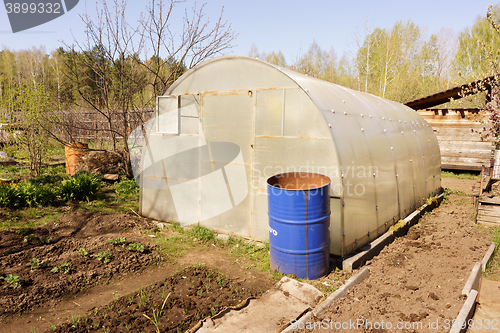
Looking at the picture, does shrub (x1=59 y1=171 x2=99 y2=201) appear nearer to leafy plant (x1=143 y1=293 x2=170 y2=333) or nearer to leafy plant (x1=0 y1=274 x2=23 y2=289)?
leafy plant (x1=0 y1=274 x2=23 y2=289)

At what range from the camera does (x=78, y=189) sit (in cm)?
941

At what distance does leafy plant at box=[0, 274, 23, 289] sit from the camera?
14.8 feet

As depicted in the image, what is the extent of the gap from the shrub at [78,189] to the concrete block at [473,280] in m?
9.39

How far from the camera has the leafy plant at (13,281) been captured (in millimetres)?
4512

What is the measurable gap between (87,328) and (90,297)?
3.01 ft

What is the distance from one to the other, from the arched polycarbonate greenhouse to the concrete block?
1642 millimetres

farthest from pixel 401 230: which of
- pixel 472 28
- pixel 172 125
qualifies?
pixel 472 28

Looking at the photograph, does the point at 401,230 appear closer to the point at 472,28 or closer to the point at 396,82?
the point at 396,82

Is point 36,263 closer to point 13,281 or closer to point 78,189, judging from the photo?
point 13,281

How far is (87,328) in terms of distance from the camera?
3.61m

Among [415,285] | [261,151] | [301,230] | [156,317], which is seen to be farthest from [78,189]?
[415,285]

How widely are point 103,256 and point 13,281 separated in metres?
1.28

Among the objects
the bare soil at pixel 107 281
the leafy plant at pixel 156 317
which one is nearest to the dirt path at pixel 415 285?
the bare soil at pixel 107 281

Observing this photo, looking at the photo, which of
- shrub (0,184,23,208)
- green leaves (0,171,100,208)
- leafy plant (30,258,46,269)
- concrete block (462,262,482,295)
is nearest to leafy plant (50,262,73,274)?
leafy plant (30,258,46,269)
